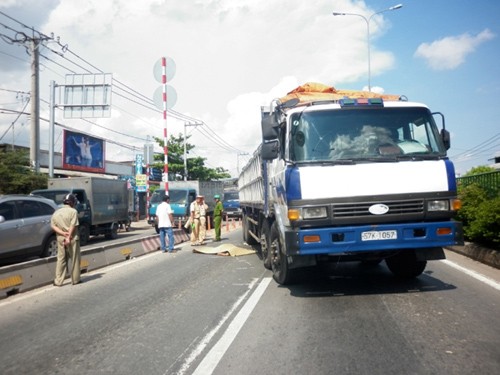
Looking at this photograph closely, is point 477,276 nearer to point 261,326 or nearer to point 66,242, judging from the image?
point 261,326

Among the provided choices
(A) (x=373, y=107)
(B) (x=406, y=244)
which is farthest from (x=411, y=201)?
(A) (x=373, y=107)

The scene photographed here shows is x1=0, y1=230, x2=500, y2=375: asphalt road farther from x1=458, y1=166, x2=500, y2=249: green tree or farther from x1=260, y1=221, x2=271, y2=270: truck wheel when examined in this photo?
x1=458, y1=166, x2=500, y2=249: green tree

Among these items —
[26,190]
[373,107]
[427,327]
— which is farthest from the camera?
[26,190]

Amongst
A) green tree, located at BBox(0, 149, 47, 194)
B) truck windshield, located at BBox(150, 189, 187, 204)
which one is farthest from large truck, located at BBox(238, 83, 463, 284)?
green tree, located at BBox(0, 149, 47, 194)

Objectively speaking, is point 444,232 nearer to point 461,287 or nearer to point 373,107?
point 461,287

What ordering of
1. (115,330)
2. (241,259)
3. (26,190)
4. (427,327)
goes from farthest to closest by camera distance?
(26,190) < (241,259) < (115,330) < (427,327)

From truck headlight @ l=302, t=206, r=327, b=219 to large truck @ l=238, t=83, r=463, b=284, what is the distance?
1 cm

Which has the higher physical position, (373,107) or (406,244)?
(373,107)

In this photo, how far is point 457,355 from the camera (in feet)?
13.0

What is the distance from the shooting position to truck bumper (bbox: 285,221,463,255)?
5.85m

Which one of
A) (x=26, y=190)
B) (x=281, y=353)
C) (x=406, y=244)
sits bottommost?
(x=281, y=353)

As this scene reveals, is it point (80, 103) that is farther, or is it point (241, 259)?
point (80, 103)

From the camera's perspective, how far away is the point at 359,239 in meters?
5.87

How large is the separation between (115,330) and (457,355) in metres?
3.63
